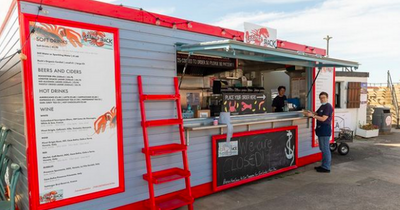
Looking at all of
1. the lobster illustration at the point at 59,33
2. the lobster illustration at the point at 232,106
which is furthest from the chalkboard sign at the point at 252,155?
the lobster illustration at the point at 59,33

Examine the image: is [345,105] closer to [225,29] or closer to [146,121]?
[225,29]

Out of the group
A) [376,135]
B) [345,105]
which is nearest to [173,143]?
[345,105]

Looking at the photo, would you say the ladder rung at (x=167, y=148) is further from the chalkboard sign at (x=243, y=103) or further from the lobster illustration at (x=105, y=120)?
the chalkboard sign at (x=243, y=103)

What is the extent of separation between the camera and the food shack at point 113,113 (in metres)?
3.00

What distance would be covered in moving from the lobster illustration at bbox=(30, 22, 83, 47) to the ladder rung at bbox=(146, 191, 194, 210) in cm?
228

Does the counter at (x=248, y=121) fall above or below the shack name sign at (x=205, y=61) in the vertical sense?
below

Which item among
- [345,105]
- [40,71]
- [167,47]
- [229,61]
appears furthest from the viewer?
[345,105]

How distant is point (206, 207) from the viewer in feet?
13.7

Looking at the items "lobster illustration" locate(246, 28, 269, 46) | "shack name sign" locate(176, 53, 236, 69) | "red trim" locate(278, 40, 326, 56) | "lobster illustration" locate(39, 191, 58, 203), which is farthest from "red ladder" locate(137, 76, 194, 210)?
"red trim" locate(278, 40, 326, 56)

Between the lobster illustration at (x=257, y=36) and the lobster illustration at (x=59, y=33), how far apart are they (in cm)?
267

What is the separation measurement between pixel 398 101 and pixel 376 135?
4.32 metres

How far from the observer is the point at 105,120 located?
344 cm

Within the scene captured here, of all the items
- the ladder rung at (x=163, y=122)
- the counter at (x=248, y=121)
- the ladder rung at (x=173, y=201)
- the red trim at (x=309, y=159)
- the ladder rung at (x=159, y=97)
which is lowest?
the red trim at (x=309, y=159)

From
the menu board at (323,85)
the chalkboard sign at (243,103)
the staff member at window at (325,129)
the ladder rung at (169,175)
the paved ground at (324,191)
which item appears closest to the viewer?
the ladder rung at (169,175)
